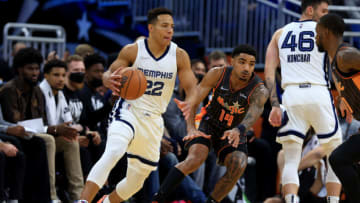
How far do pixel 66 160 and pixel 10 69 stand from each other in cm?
247

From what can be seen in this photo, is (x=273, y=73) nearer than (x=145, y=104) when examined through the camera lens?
No

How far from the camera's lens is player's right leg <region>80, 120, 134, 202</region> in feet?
19.2

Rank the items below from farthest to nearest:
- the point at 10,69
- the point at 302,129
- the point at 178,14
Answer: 1. the point at 178,14
2. the point at 10,69
3. the point at 302,129

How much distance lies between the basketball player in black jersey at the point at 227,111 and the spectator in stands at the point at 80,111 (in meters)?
1.61

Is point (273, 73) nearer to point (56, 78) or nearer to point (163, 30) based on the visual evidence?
point (163, 30)

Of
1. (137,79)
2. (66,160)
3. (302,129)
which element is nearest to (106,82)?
(137,79)

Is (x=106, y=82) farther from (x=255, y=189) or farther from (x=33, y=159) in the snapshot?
(x=255, y=189)

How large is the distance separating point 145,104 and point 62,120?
1.84 meters

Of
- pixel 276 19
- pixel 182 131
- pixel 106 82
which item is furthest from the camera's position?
pixel 276 19

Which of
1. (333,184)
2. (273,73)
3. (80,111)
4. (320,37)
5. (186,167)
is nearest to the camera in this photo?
(320,37)

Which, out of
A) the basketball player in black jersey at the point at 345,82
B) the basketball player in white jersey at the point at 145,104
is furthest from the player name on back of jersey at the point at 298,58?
the basketball player in white jersey at the point at 145,104

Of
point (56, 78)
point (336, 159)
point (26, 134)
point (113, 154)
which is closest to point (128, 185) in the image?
point (113, 154)

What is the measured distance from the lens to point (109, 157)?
5973 mm

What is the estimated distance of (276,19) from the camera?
11406mm
